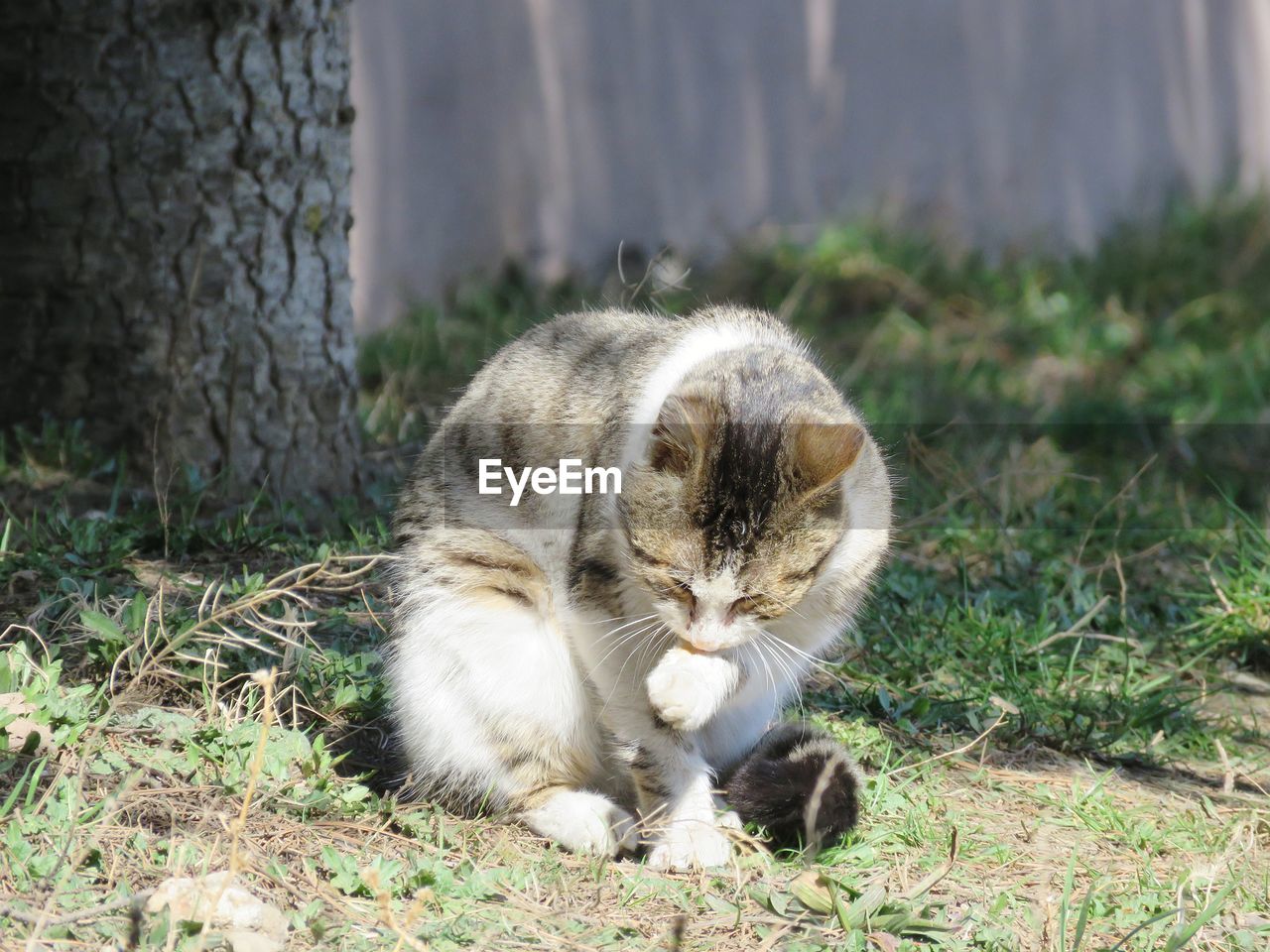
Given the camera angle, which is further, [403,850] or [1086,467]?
[1086,467]

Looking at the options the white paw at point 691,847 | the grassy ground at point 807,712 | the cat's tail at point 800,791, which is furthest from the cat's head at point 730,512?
the grassy ground at point 807,712

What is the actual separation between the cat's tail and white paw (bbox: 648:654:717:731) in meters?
0.21

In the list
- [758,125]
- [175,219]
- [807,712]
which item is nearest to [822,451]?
[807,712]

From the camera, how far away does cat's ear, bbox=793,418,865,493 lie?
2.59 metres

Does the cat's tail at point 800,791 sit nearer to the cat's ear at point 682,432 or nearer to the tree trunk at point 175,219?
the cat's ear at point 682,432

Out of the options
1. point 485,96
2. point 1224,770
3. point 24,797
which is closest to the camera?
point 24,797

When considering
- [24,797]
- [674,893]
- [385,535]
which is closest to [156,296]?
[385,535]

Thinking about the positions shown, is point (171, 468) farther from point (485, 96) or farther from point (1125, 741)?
point (485, 96)

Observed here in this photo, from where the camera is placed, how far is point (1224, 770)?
Answer: 3.30m

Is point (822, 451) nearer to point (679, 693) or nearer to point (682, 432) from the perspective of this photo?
point (682, 432)

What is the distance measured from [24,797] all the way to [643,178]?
535 centimetres

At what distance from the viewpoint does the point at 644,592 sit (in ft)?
8.91

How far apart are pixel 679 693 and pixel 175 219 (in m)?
2.28

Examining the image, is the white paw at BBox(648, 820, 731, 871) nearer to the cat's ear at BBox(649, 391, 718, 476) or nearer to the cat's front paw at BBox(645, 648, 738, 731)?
the cat's front paw at BBox(645, 648, 738, 731)
